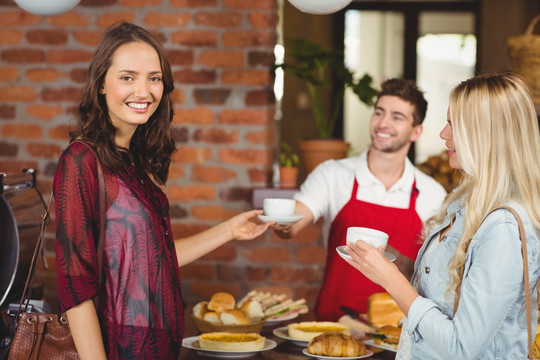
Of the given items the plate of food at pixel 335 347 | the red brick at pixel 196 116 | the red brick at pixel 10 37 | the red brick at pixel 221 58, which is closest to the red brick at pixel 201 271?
the red brick at pixel 196 116

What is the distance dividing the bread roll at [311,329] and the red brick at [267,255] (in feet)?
3.94

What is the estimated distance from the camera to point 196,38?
3.35 meters

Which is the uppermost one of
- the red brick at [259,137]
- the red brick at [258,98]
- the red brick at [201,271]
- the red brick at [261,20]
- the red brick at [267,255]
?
the red brick at [261,20]

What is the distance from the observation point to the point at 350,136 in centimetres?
841

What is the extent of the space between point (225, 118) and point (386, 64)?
5.11 meters

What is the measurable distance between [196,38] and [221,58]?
15 cm

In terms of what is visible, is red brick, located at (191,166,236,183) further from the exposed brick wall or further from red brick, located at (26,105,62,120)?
red brick, located at (26,105,62,120)

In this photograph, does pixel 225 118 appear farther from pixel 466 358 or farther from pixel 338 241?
pixel 466 358

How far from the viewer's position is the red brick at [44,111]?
346 cm

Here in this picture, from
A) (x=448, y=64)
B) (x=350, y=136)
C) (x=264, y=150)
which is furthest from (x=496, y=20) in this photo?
(x=264, y=150)

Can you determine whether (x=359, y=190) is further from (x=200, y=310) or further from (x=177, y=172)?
(x=200, y=310)

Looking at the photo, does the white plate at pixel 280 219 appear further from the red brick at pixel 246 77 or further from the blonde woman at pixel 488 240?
the red brick at pixel 246 77

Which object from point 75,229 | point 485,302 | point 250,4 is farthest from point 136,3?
point 485,302

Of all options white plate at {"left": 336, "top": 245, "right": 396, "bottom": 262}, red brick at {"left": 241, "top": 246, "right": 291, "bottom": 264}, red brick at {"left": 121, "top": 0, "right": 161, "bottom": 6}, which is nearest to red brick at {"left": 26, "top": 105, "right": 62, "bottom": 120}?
red brick at {"left": 121, "top": 0, "right": 161, "bottom": 6}
